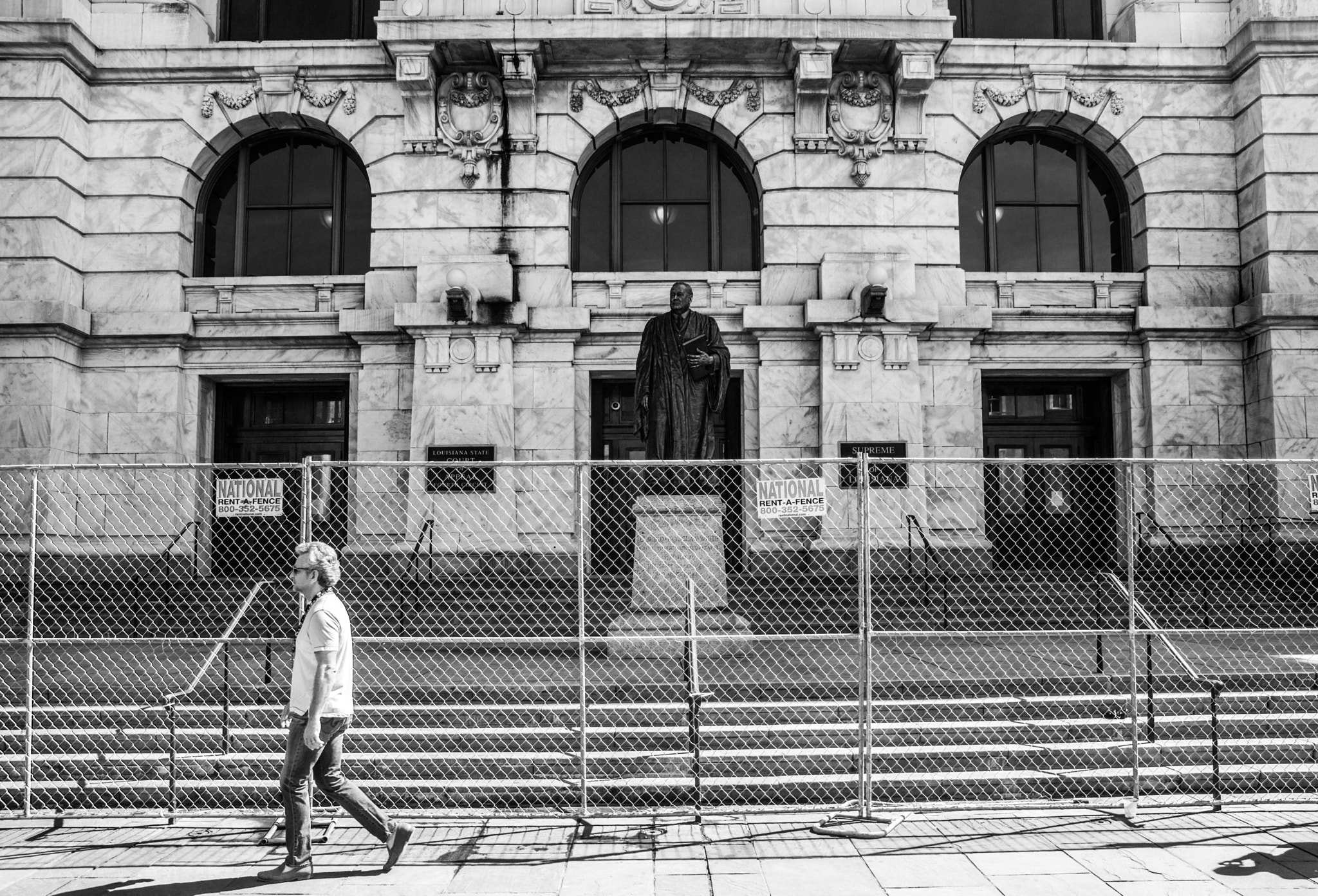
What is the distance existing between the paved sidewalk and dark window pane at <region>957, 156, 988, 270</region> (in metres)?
11.6

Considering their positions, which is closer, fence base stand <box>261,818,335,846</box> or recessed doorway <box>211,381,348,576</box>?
fence base stand <box>261,818,335,846</box>

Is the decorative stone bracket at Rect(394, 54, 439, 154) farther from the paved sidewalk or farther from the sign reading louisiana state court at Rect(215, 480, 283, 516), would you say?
the paved sidewalk

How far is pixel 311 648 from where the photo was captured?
17.9 ft

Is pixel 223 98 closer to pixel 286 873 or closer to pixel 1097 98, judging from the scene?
pixel 286 873

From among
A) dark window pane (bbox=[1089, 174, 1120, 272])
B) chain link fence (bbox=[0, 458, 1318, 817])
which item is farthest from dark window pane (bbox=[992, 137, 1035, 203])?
chain link fence (bbox=[0, 458, 1318, 817])

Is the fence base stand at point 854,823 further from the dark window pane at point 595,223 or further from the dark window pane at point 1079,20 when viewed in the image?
the dark window pane at point 1079,20

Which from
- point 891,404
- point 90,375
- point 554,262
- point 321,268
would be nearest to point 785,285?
point 891,404

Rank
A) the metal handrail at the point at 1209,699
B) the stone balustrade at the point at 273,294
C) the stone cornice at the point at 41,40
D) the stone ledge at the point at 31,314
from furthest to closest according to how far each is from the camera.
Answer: the stone balustrade at the point at 273,294
the stone cornice at the point at 41,40
the stone ledge at the point at 31,314
the metal handrail at the point at 1209,699

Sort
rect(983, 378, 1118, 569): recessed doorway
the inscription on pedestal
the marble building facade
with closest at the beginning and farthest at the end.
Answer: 1. the inscription on pedestal
2. the marble building facade
3. rect(983, 378, 1118, 569): recessed doorway

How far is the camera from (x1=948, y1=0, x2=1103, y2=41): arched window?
55.8 feet

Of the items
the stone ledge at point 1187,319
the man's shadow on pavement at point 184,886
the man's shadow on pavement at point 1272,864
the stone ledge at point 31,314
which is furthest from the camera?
the stone ledge at point 1187,319

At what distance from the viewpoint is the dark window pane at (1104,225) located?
16766 millimetres

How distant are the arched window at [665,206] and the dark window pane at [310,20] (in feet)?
17.5

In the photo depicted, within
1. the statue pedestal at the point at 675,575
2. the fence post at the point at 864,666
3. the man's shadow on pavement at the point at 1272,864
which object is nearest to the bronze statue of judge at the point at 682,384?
the statue pedestal at the point at 675,575
